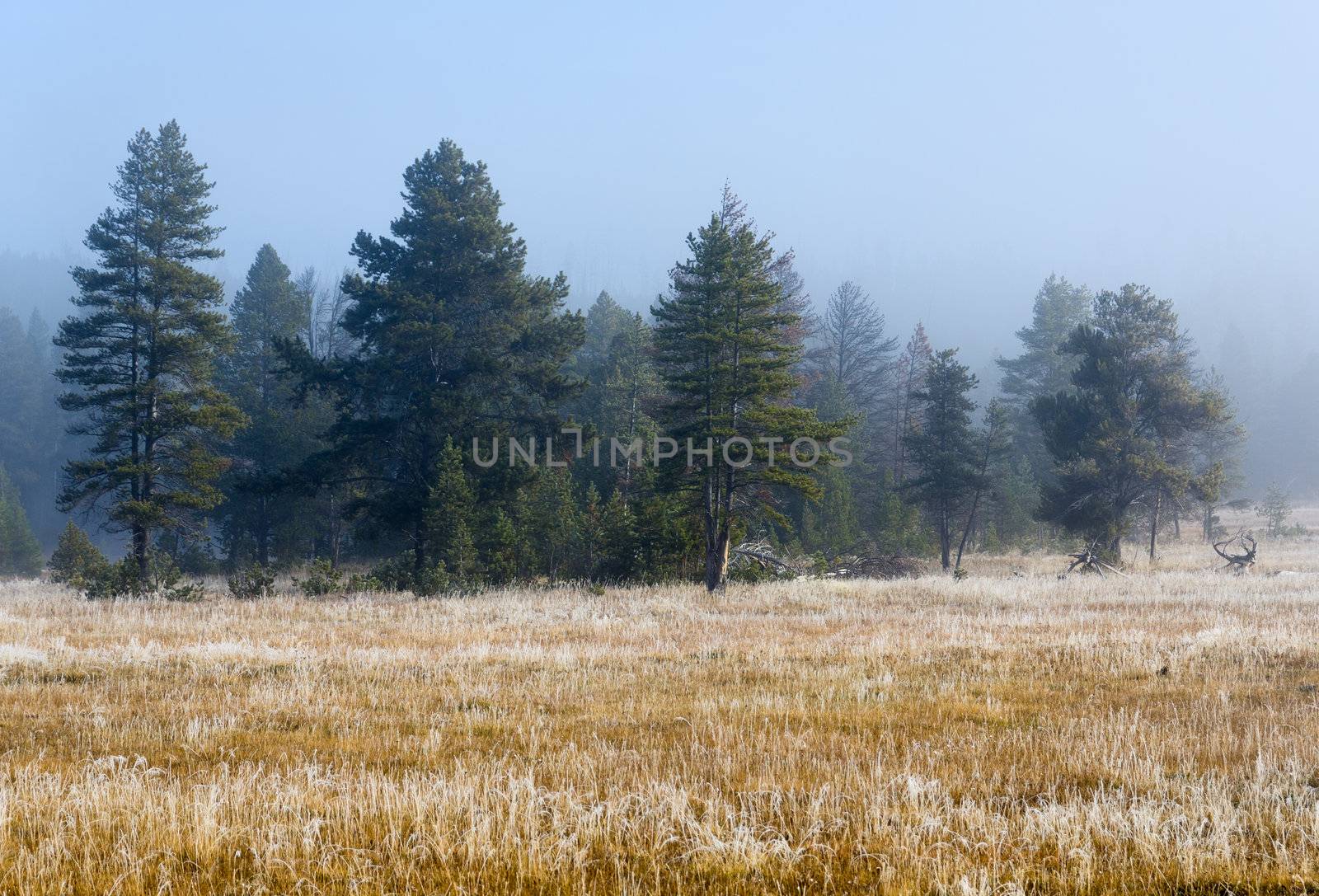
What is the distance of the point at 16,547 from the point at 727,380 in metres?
45.0

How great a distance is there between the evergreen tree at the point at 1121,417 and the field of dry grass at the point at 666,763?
1957 cm

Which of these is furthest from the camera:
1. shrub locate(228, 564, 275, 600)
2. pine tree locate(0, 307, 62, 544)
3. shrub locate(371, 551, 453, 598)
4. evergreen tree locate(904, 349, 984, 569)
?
pine tree locate(0, 307, 62, 544)

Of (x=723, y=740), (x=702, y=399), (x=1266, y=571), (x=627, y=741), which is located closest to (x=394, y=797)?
(x=627, y=741)

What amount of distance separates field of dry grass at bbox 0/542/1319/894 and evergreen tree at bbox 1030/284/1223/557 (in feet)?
64.2

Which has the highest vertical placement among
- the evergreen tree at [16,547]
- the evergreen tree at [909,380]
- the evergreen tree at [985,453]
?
the evergreen tree at [909,380]

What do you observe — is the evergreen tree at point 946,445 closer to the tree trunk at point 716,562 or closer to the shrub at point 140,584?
the tree trunk at point 716,562

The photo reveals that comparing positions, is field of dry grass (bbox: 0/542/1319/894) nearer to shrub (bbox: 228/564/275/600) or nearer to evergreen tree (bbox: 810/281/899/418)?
shrub (bbox: 228/564/275/600)

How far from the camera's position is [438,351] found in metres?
27.3

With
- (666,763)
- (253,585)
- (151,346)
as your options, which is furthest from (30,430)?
(666,763)

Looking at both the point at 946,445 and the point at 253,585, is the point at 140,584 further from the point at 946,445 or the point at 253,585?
the point at 946,445

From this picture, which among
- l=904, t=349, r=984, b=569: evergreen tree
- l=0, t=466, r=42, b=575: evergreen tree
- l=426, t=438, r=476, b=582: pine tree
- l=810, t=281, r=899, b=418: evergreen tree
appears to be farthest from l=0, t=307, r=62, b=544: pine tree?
l=904, t=349, r=984, b=569: evergreen tree

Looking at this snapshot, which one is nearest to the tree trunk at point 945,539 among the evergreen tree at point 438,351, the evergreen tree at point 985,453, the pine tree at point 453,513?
the evergreen tree at point 985,453

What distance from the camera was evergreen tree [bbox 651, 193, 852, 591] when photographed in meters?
23.5

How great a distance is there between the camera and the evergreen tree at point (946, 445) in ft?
122
